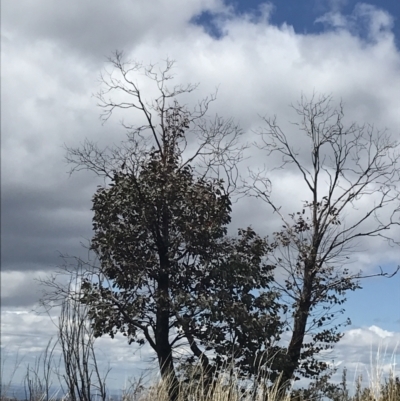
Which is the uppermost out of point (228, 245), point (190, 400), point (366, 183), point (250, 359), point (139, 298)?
point (366, 183)

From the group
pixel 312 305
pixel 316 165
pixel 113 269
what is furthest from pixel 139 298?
pixel 316 165

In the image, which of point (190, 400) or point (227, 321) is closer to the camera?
point (190, 400)

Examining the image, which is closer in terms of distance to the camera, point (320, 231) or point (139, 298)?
point (139, 298)

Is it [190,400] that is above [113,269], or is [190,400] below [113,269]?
below

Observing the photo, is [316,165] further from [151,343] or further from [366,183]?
[151,343]

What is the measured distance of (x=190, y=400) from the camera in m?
10.9

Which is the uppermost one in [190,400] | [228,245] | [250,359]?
[228,245]

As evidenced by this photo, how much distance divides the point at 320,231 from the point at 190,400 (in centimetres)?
996

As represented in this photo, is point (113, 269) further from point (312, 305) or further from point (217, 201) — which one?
point (312, 305)

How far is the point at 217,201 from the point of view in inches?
663

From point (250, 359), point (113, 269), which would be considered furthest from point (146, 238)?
point (250, 359)

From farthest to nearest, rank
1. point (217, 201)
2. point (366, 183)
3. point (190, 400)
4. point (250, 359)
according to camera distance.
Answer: point (366, 183) < point (217, 201) < point (250, 359) < point (190, 400)

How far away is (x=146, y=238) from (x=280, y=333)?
395 cm

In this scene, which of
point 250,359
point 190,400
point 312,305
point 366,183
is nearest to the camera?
point 190,400
